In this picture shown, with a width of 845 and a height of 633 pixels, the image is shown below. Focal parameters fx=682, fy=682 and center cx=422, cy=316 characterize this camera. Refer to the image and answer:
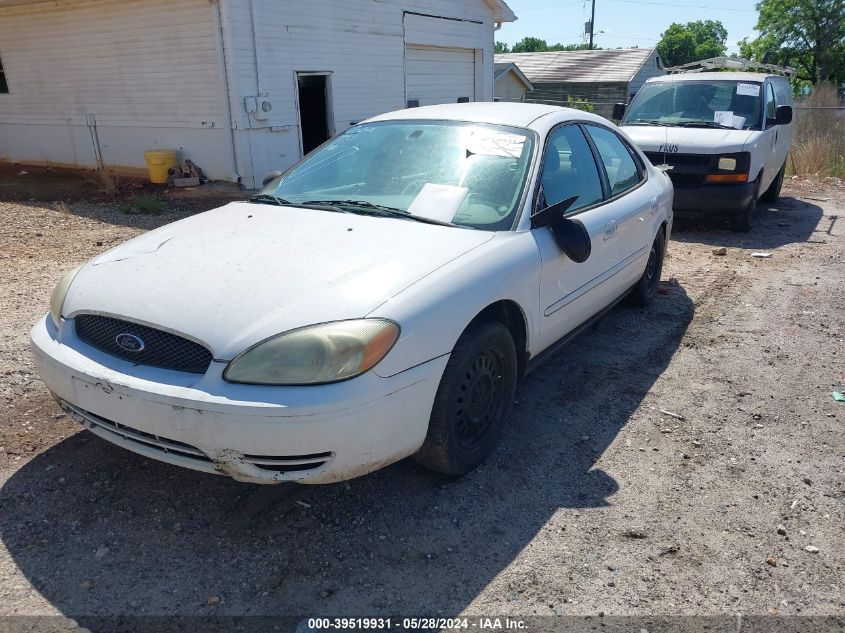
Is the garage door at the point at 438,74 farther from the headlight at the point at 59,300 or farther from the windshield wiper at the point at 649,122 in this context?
the headlight at the point at 59,300

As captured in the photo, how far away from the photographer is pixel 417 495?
3176mm

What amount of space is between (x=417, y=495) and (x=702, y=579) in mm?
1244

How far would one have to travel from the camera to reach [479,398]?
326 centimetres

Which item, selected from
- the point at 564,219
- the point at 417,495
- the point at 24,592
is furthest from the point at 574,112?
the point at 24,592

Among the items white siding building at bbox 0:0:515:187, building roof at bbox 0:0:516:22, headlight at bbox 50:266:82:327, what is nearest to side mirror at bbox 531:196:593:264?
headlight at bbox 50:266:82:327

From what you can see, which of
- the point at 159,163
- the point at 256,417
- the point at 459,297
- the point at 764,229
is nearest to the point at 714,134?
the point at 764,229

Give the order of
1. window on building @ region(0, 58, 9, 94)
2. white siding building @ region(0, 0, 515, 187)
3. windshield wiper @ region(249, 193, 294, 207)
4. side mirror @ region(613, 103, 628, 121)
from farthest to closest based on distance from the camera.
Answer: window on building @ region(0, 58, 9, 94)
white siding building @ region(0, 0, 515, 187)
side mirror @ region(613, 103, 628, 121)
windshield wiper @ region(249, 193, 294, 207)

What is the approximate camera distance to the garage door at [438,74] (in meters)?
15.4

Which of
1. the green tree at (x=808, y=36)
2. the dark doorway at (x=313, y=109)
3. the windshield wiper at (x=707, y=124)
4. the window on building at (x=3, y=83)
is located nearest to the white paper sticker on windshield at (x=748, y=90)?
the windshield wiper at (x=707, y=124)

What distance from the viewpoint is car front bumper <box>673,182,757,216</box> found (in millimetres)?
8125

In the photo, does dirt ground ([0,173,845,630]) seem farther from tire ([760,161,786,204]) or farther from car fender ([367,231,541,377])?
tire ([760,161,786,204])

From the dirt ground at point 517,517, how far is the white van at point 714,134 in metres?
4.09

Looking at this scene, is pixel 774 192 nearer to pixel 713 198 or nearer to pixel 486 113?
pixel 713 198

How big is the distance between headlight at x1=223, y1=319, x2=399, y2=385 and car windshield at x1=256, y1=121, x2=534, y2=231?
112cm
